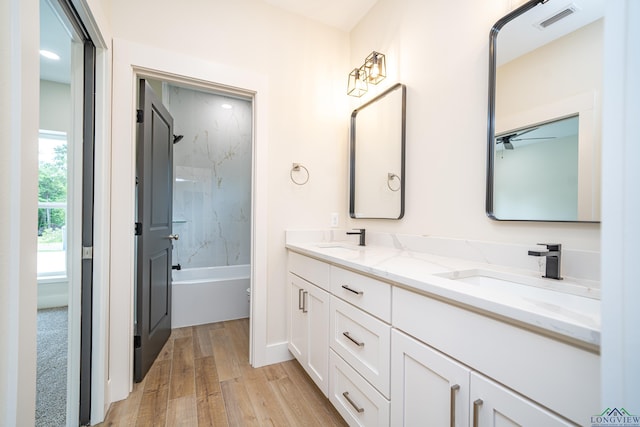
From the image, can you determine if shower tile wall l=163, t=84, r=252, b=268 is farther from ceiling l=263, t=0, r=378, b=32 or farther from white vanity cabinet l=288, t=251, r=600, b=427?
white vanity cabinet l=288, t=251, r=600, b=427

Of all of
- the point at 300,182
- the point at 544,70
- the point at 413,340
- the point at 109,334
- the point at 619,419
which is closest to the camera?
the point at 619,419

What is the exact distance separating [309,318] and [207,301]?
4.80 ft

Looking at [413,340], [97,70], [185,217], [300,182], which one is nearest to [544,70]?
[413,340]

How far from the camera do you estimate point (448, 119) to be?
58.4 inches

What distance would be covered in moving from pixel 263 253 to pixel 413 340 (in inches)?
50.5

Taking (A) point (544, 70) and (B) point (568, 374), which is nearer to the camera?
(B) point (568, 374)

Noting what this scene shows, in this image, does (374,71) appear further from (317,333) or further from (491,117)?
(317,333)

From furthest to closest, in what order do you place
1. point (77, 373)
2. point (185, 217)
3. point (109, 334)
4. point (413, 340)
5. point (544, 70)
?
point (185, 217) < point (109, 334) < point (77, 373) < point (544, 70) < point (413, 340)

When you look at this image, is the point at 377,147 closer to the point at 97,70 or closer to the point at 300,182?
the point at 300,182

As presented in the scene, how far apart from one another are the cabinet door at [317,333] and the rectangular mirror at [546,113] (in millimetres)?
992

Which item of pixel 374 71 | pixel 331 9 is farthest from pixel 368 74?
pixel 331 9

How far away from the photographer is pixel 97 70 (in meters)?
1.46

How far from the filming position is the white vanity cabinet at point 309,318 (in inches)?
59.9

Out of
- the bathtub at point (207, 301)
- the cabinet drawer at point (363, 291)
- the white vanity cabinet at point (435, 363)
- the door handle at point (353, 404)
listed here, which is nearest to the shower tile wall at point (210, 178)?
the bathtub at point (207, 301)
